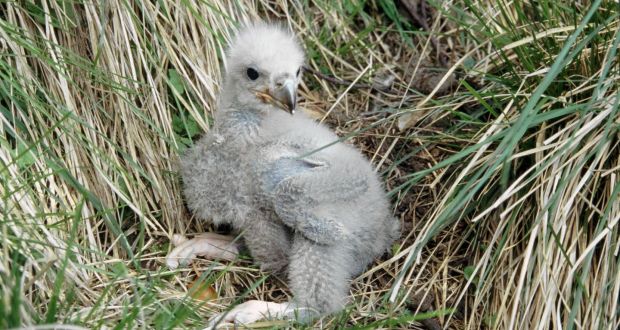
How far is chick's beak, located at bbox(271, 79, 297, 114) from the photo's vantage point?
3.59 m

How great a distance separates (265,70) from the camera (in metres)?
Answer: 3.63

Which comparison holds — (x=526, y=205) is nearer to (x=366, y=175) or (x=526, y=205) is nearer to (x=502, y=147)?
(x=502, y=147)

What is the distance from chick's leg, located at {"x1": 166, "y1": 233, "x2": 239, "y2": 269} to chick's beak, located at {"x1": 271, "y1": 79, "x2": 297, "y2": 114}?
64 cm

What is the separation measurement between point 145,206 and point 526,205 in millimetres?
1636

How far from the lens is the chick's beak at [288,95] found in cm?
359

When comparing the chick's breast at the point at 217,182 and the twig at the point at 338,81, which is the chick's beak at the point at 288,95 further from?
the twig at the point at 338,81

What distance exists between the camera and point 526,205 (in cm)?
353

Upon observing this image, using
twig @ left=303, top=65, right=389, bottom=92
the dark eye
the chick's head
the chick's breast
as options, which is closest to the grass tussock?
twig @ left=303, top=65, right=389, bottom=92

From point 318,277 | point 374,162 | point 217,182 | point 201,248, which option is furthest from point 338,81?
point 318,277

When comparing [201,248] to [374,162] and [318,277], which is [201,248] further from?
[374,162]

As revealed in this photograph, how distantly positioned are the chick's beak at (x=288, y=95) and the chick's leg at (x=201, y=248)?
640mm

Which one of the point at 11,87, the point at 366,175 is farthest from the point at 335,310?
the point at 11,87

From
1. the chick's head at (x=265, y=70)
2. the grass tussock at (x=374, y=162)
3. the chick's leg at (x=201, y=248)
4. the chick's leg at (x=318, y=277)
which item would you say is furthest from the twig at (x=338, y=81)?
the chick's leg at (x=318, y=277)

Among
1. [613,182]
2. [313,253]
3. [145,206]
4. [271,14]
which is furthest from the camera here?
[271,14]
